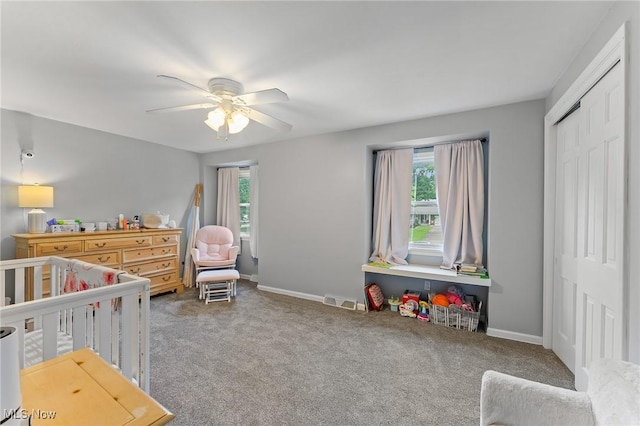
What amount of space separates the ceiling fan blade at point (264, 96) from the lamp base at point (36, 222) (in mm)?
2806

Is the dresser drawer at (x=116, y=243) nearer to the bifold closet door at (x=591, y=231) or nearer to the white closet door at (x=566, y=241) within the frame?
the bifold closet door at (x=591, y=231)

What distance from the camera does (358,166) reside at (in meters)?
3.52

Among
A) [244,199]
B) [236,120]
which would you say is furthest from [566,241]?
[244,199]

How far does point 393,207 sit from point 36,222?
423cm

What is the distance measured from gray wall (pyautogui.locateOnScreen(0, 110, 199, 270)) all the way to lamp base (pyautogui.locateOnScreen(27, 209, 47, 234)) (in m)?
0.20

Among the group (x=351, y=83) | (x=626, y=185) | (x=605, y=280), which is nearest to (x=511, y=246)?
(x=605, y=280)

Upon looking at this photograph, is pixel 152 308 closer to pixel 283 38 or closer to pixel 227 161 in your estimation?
pixel 227 161

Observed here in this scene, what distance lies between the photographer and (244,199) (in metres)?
5.09

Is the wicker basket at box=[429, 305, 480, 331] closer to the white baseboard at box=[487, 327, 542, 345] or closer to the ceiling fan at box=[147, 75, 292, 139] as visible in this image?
the white baseboard at box=[487, 327, 542, 345]

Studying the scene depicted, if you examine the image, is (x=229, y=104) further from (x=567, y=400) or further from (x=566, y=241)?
(x=566, y=241)

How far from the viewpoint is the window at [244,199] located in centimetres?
504

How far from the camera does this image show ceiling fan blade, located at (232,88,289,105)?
6.16ft

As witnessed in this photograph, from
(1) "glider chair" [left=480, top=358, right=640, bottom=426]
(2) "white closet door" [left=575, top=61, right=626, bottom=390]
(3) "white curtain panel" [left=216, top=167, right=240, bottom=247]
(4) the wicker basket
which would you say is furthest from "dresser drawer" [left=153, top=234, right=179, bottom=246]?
(2) "white closet door" [left=575, top=61, right=626, bottom=390]

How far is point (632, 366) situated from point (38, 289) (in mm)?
3751
